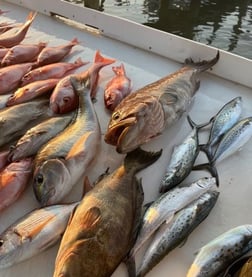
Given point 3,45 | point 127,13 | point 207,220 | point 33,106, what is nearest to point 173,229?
point 207,220

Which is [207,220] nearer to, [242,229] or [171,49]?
[242,229]

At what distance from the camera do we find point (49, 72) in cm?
275

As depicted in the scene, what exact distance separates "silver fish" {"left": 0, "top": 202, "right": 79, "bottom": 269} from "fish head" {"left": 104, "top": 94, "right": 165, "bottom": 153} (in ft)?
Answer: 1.36

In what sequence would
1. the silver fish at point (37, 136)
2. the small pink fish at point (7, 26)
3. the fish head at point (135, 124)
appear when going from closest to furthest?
the fish head at point (135, 124) → the silver fish at point (37, 136) → the small pink fish at point (7, 26)

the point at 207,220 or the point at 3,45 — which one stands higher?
the point at 3,45

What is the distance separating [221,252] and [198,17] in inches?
266

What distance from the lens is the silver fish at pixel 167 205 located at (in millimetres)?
1698

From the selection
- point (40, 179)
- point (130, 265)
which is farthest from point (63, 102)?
point (130, 265)

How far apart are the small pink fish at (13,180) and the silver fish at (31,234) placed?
0.17 metres

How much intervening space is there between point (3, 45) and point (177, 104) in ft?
5.07

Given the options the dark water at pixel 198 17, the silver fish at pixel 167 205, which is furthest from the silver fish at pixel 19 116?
the dark water at pixel 198 17

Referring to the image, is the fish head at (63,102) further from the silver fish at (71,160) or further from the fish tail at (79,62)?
the fish tail at (79,62)

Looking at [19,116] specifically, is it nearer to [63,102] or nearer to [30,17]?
[63,102]

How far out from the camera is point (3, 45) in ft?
10.5
